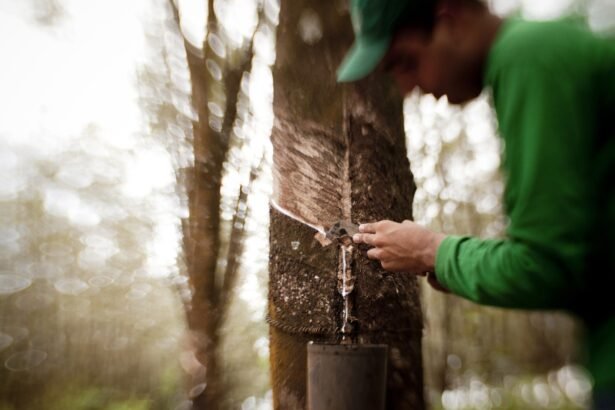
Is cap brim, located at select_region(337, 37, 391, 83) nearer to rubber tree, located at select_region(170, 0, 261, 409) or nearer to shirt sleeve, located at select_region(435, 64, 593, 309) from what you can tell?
shirt sleeve, located at select_region(435, 64, 593, 309)

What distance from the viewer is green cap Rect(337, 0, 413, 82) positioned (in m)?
1.03

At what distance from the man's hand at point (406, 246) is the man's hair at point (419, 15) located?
1.60ft

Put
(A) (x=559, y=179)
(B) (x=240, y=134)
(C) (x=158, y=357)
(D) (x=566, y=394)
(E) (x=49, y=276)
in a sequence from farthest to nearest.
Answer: (C) (x=158, y=357) < (E) (x=49, y=276) < (D) (x=566, y=394) < (B) (x=240, y=134) < (A) (x=559, y=179)

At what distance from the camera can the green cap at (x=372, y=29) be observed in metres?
1.03

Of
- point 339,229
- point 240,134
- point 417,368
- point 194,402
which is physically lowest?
point 194,402

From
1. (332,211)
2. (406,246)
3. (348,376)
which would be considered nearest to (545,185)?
(406,246)

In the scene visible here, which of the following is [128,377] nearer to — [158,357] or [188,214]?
[158,357]

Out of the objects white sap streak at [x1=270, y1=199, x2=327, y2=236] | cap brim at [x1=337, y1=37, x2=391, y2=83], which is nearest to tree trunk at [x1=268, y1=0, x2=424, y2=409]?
white sap streak at [x1=270, y1=199, x2=327, y2=236]

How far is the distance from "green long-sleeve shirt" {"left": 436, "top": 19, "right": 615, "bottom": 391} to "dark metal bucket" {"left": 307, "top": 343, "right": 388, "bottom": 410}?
71cm

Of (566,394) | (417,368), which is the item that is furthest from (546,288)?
(566,394)

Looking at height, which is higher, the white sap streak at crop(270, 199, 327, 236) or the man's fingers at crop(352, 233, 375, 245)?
the white sap streak at crop(270, 199, 327, 236)

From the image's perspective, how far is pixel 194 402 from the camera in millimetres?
5203

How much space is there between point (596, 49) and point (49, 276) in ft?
52.6

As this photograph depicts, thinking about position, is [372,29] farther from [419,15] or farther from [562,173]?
[562,173]
